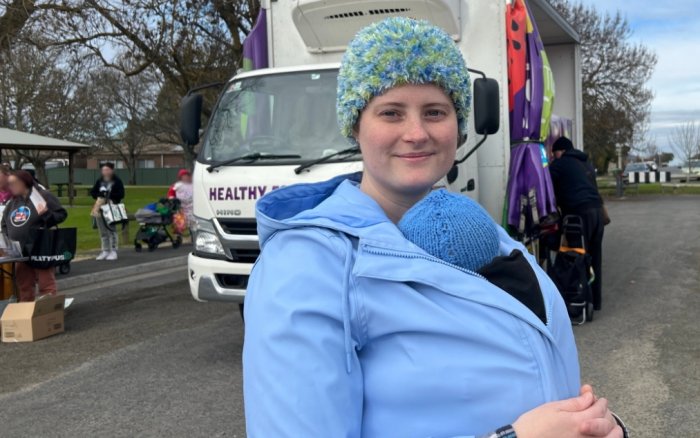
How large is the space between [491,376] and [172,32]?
1500 centimetres

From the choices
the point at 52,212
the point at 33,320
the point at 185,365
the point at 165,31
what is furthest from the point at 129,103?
the point at 185,365

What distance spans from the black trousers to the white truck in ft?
5.17

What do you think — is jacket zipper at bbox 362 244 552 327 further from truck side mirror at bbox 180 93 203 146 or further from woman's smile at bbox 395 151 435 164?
truck side mirror at bbox 180 93 203 146

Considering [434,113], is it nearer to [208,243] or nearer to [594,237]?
[208,243]

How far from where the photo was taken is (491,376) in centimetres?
122

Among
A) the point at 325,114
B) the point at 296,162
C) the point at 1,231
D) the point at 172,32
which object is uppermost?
the point at 172,32

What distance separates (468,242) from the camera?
1305mm

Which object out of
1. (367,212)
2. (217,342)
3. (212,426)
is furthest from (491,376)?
(217,342)

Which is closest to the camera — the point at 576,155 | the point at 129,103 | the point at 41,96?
the point at 576,155

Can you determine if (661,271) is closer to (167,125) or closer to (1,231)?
(1,231)

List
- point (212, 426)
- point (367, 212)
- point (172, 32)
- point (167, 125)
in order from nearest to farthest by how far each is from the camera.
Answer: point (367, 212)
point (212, 426)
point (172, 32)
point (167, 125)

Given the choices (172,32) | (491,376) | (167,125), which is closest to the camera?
(491,376)

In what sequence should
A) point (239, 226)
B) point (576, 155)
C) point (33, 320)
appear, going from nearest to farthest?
point (239, 226), point (33, 320), point (576, 155)

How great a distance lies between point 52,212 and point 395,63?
791 cm
